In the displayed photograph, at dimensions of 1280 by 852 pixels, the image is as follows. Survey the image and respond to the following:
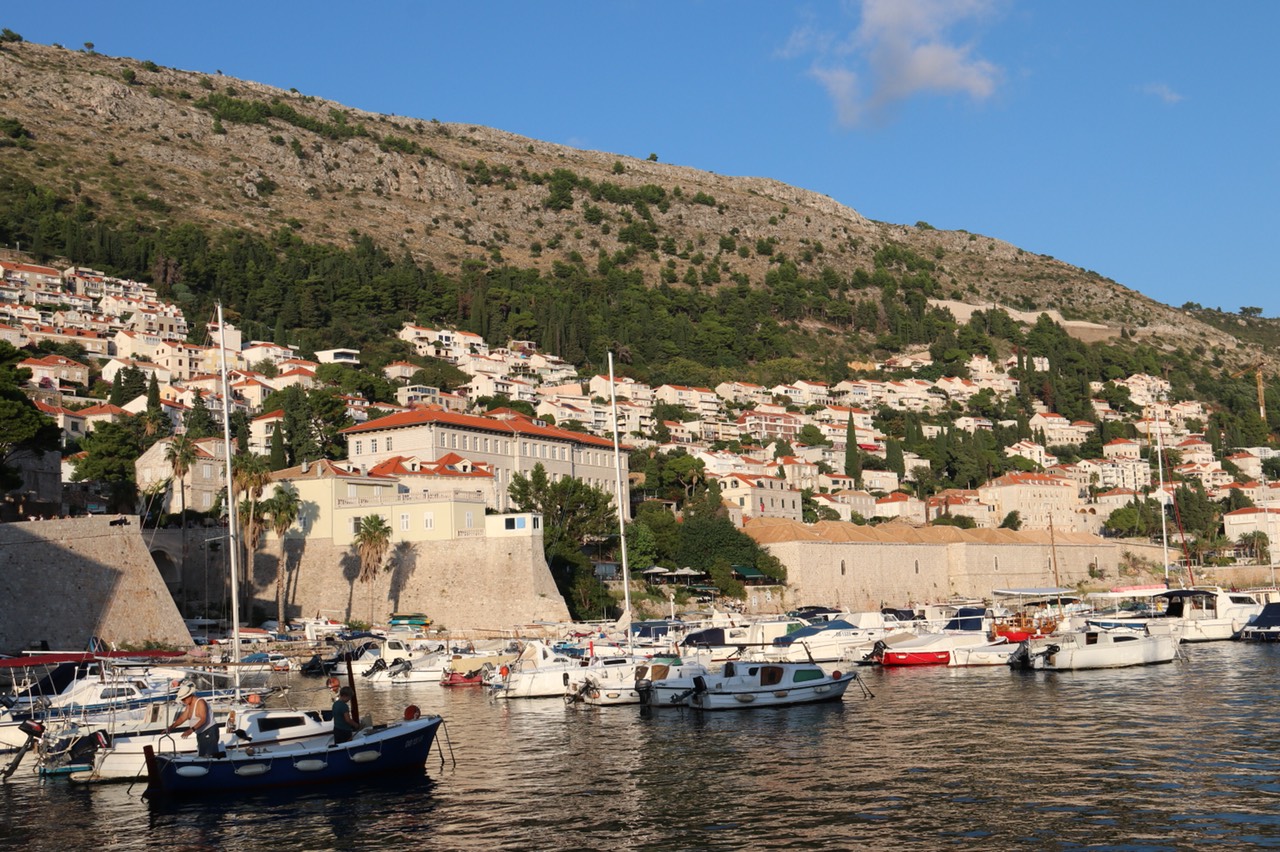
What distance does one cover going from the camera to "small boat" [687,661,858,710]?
3030cm

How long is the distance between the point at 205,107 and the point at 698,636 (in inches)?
6104

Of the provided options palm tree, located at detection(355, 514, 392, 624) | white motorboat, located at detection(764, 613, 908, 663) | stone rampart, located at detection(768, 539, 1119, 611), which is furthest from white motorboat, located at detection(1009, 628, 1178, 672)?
stone rampart, located at detection(768, 539, 1119, 611)

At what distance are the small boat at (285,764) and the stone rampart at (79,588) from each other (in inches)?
770

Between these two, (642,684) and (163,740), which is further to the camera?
(642,684)

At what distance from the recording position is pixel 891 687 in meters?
35.4

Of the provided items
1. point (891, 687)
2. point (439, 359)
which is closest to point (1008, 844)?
point (891, 687)

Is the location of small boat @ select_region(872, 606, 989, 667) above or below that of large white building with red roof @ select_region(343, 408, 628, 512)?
below

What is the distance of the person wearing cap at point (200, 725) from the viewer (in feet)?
69.2

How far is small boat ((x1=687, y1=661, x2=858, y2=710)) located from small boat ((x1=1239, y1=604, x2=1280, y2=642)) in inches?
1055

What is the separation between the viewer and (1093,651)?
38125mm

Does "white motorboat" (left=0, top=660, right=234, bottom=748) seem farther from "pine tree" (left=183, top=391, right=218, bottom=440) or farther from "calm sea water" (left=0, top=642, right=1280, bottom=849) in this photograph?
"pine tree" (left=183, top=391, right=218, bottom=440)

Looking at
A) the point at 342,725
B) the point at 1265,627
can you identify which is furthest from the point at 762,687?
the point at 1265,627

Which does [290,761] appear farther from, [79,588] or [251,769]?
[79,588]

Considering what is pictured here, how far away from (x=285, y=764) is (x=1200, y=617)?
43.7 metres
